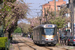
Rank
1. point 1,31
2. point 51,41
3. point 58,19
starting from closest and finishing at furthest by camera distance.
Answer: point 51,41, point 1,31, point 58,19

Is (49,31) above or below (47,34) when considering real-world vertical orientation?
above

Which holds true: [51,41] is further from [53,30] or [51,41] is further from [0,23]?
[0,23]

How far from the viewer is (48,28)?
84.0 ft

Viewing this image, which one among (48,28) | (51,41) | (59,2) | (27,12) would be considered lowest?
(51,41)

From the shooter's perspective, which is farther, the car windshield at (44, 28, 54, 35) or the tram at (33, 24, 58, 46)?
the car windshield at (44, 28, 54, 35)

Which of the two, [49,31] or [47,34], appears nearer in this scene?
[47,34]

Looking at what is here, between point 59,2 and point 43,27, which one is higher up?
point 59,2

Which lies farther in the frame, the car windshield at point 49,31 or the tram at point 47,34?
the car windshield at point 49,31

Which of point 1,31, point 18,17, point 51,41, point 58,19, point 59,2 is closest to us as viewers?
point 51,41

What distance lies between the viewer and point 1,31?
1076 inches

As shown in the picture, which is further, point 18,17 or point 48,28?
point 18,17

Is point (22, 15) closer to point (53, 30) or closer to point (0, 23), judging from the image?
point (0, 23)

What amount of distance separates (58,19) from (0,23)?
34.7ft

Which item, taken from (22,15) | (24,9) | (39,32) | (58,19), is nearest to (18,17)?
(22,15)
